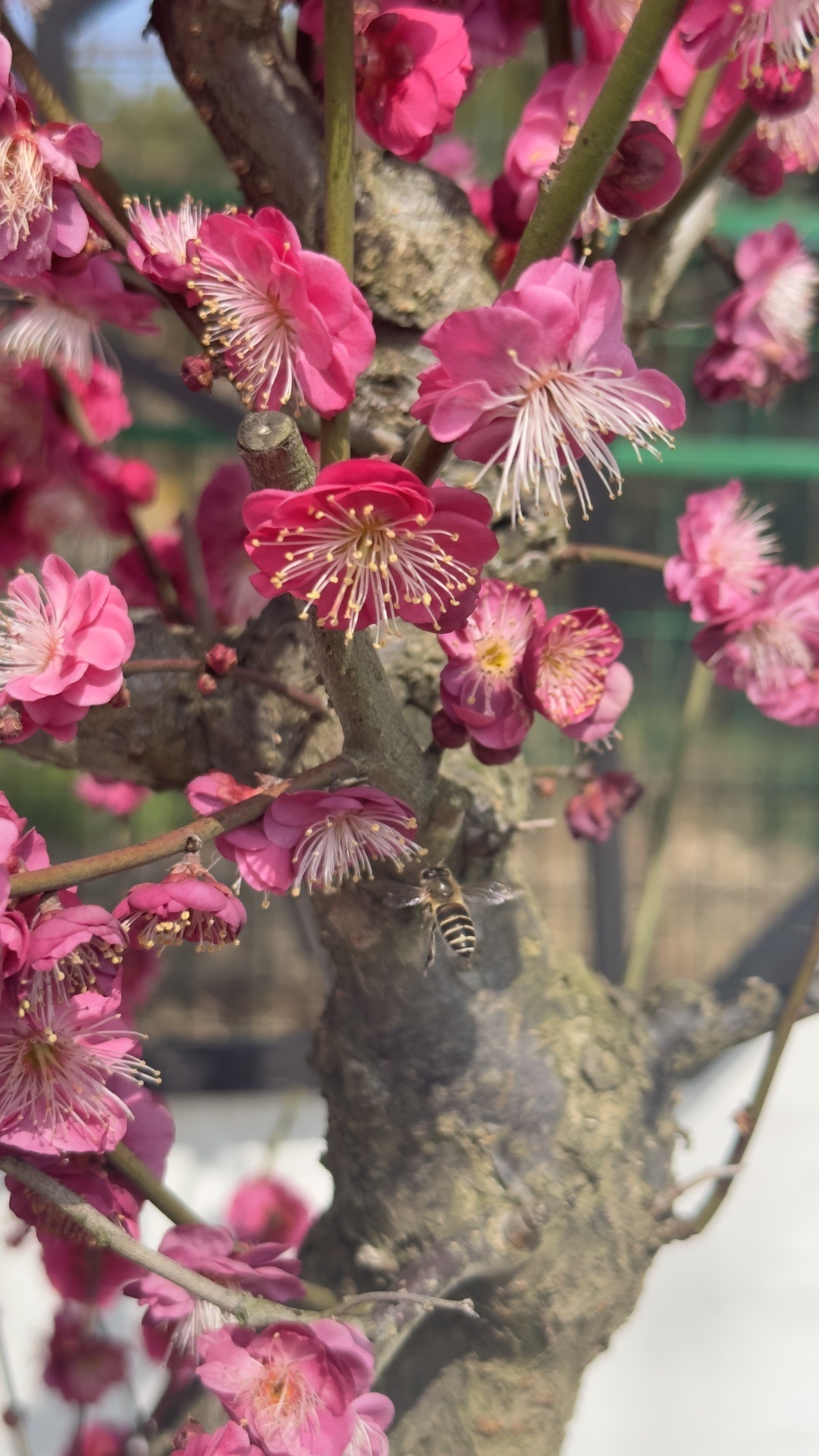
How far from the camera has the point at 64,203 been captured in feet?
1.26

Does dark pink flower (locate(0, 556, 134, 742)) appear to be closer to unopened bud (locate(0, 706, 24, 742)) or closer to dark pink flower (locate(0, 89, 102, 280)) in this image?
unopened bud (locate(0, 706, 24, 742))

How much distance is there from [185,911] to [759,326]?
1.65ft

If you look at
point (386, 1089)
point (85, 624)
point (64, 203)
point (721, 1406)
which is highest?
point (64, 203)

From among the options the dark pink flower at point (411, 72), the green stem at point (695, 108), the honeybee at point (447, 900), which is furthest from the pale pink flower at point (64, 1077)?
the green stem at point (695, 108)

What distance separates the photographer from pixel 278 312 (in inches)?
14.0

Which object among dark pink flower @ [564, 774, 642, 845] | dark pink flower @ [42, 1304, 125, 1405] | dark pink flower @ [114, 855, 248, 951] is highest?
dark pink flower @ [114, 855, 248, 951]

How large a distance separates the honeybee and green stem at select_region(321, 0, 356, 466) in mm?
208

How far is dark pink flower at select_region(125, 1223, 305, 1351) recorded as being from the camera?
19.0 inches

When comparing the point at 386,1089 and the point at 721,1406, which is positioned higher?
the point at 386,1089

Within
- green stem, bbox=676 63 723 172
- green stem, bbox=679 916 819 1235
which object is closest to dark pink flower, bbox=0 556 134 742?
green stem, bbox=676 63 723 172

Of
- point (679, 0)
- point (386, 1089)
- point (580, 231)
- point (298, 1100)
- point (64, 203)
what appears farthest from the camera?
point (298, 1100)

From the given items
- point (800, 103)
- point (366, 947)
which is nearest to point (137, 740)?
point (366, 947)

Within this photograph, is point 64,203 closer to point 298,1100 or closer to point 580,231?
point 580,231

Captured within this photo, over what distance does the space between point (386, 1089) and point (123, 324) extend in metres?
0.42
